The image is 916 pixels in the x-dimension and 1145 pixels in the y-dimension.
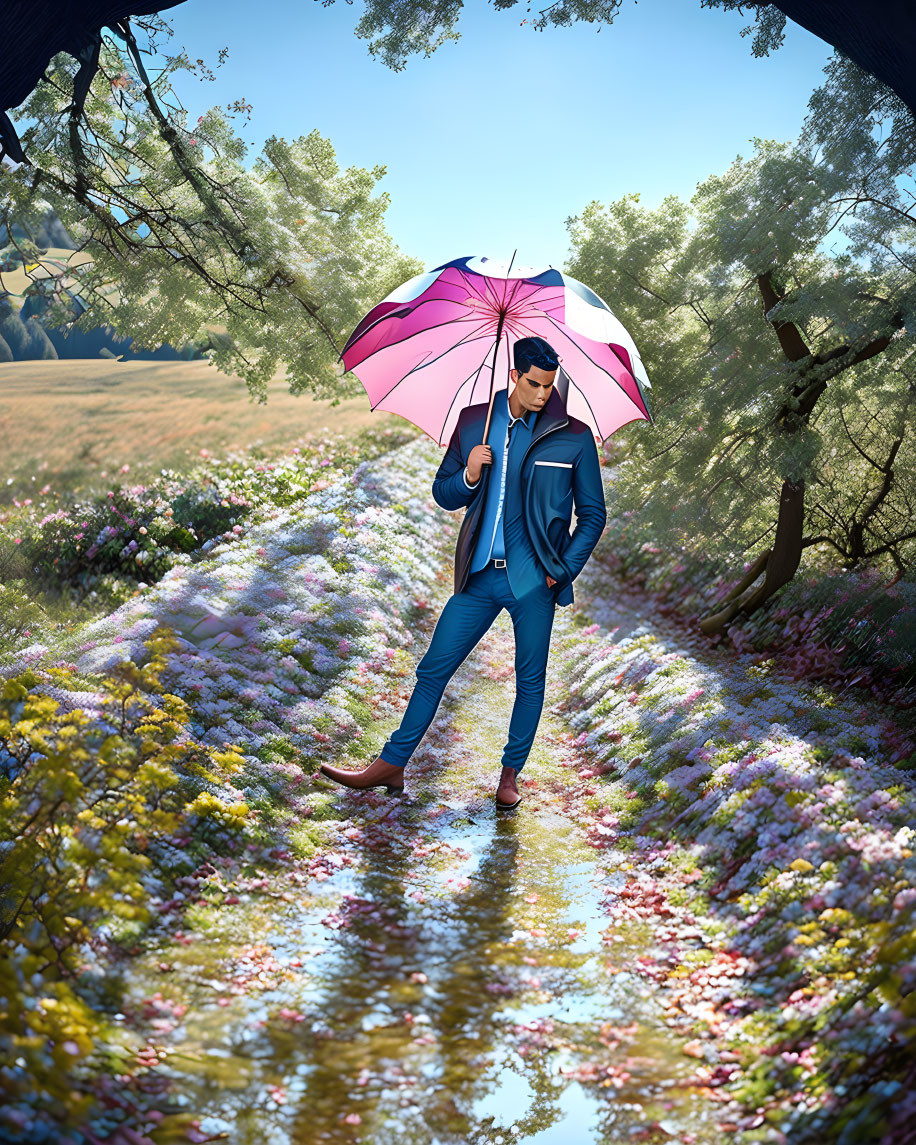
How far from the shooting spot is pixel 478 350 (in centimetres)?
615

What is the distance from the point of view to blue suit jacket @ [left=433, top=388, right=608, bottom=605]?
18.9 feet

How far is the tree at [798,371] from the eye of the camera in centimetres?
748

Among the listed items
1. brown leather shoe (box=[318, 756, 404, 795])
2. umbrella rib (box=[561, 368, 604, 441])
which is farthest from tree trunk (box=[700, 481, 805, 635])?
brown leather shoe (box=[318, 756, 404, 795])

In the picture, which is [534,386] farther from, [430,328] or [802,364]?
[802,364]

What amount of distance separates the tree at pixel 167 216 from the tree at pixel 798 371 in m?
4.77

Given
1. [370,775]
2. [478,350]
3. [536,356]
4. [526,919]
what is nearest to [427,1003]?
[526,919]

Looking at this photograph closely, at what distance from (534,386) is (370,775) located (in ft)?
9.61

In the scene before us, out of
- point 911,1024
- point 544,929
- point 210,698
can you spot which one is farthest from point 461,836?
point 911,1024

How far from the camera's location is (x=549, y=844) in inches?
235

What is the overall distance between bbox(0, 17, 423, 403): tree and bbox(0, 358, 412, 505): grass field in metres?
3.54

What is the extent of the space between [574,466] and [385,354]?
1.54 metres

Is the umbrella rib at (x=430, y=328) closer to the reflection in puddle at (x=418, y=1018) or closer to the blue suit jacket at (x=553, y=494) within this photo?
the blue suit jacket at (x=553, y=494)

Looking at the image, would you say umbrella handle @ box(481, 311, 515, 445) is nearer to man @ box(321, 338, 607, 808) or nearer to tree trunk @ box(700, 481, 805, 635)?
man @ box(321, 338, 607, 808)

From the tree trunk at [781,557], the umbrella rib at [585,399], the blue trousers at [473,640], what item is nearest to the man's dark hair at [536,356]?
the umbrella rib at [585,399]
